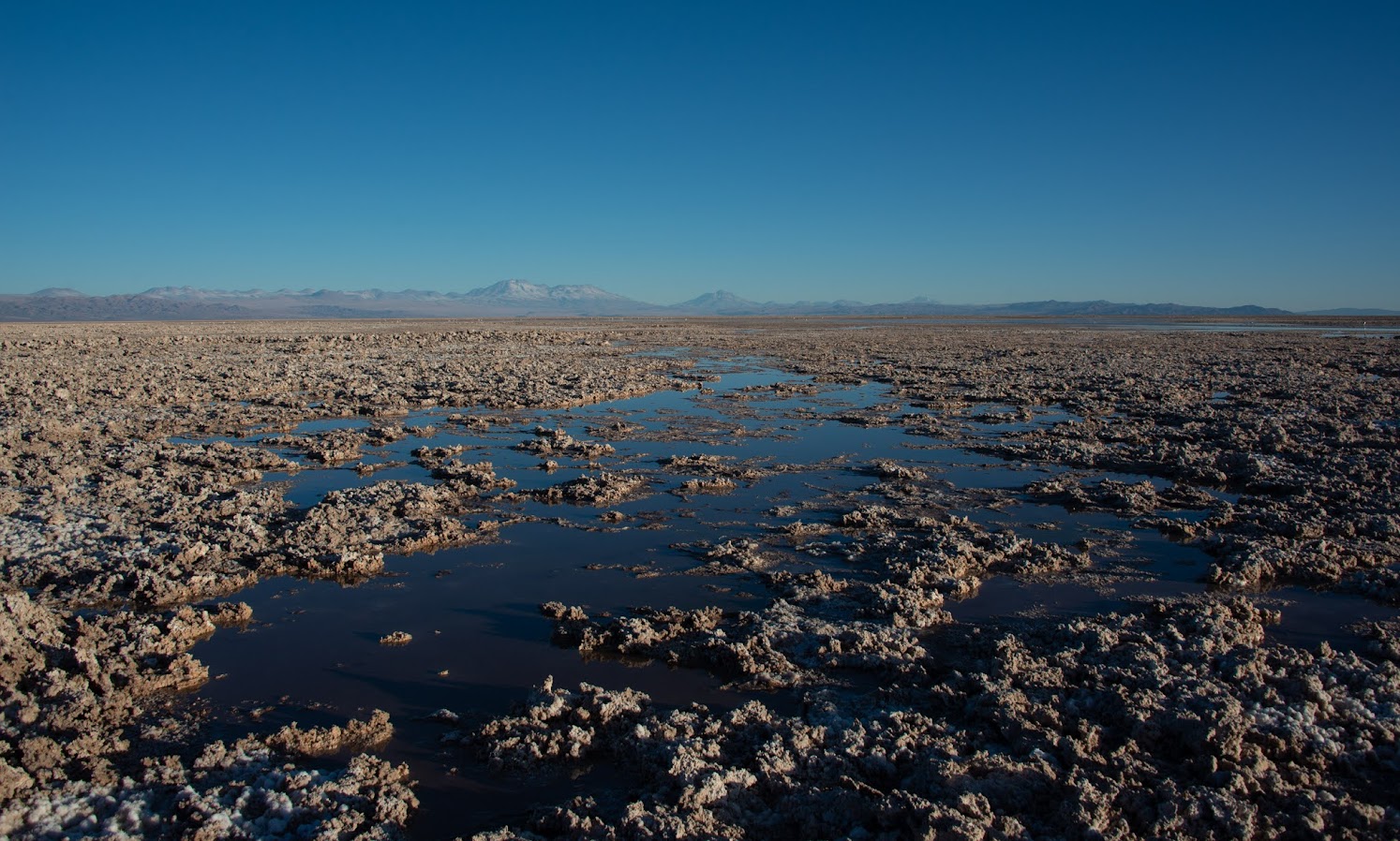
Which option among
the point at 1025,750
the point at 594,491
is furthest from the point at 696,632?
the point at 594,491

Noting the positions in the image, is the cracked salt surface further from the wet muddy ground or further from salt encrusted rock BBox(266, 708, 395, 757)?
salt encrusted rock BBox(266, 708, 395, 757)

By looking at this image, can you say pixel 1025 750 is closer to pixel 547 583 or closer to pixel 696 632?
pixel 696 632

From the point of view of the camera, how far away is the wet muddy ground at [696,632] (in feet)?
12.4

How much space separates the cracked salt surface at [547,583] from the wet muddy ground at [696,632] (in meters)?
0.04

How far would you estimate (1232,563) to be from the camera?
699 cm

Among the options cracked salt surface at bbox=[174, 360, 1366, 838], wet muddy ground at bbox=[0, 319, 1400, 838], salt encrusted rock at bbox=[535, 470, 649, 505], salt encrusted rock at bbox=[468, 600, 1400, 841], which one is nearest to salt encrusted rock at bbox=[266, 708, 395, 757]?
wet muddy ground at bbox=[0, 319, 1400, 838]

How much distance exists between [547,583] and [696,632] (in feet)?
5.52

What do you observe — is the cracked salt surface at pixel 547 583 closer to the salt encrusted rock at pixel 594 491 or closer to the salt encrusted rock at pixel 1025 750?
the salt encrusted rock at pixel 594 491

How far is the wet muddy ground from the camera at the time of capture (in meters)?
3.77

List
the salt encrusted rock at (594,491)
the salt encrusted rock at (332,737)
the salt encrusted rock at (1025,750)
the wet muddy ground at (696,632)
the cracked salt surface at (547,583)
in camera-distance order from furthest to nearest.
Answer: the salt encrusted rock at (594,491) → the cracked salt surface at (547,583) → the salt encrusted rock at (332,737) → the wet muddy ground at (696,632) → the salt encrusted rock at (1025,750)

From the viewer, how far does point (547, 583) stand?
6.78 meters

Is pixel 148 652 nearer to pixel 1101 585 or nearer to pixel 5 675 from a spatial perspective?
pixel 5 675

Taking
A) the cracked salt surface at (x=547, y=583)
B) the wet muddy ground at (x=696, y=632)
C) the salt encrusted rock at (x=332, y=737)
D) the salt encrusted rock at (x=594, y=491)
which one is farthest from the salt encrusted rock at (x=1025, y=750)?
the salt encrusted rock at (x=594, y=491)

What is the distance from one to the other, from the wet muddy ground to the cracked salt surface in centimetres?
4
